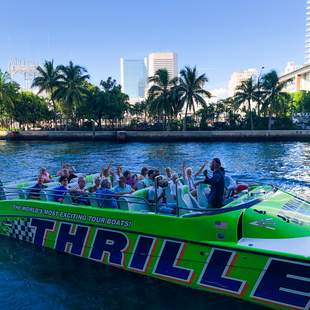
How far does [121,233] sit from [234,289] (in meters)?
2.73

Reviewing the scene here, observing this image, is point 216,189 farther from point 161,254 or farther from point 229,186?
point 161,254

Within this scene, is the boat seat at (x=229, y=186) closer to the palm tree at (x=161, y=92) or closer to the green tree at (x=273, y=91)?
the palm tree at (x=161, y=92)

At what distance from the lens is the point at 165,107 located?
62344 mm

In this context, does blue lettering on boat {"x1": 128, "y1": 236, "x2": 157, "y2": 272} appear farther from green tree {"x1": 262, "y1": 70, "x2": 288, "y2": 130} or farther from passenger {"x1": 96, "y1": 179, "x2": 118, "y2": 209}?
green tree {"x1": 262, "y1": 70, "x2": 288, "y2": 130}

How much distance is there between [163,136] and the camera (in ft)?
202

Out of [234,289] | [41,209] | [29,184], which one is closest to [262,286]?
[234,289]

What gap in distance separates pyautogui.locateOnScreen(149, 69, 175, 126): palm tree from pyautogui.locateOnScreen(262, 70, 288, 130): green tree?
14957 mm

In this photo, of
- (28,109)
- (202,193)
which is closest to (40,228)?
(202,193)

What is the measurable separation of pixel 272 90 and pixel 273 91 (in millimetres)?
236

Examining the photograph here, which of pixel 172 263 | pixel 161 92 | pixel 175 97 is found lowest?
pixel 172 263

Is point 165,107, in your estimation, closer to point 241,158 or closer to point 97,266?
point 241,158

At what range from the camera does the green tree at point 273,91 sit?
197 ft

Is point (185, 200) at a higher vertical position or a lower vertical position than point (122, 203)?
higher

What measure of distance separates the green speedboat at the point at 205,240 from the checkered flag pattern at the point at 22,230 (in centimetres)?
36
